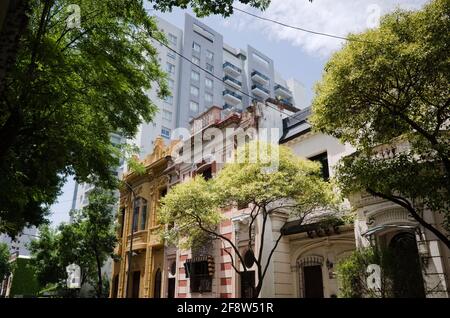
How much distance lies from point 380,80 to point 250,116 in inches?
405

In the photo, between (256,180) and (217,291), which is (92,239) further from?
(256,180)

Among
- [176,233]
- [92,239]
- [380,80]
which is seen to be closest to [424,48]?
[380,80]

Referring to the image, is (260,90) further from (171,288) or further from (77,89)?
(77,89)

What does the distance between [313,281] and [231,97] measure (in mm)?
39445

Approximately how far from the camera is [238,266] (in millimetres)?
16672

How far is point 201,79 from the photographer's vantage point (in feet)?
163

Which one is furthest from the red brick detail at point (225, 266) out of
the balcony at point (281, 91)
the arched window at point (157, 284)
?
the balcony at point (281, 91)

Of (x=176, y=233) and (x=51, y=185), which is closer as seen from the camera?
(x=51, y=185)

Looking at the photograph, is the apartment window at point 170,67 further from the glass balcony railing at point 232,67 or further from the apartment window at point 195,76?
the glass balcony railing at point 232,67

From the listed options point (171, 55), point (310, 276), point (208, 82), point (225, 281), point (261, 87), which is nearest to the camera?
point (310, 276)

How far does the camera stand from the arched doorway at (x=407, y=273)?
404 inches

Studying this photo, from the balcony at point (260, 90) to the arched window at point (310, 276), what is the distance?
42.3 m

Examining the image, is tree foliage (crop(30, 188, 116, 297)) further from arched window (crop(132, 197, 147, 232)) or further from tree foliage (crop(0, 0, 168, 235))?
tree foliage (crop(0, 0, 168, 235))

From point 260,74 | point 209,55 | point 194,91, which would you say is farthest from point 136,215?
point 260,74
